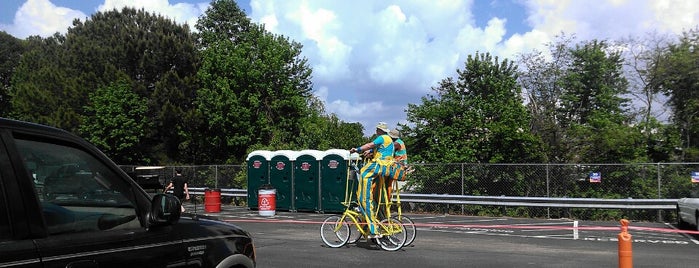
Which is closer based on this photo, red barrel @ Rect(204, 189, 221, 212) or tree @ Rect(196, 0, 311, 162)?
red barrel @ Rect(204, 189, 221, 212)

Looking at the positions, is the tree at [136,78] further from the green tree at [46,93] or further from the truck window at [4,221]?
the truck window at [4,221]

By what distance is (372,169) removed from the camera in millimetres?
10398

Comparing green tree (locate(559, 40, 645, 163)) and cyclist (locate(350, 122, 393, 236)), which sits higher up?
green tree (locate(559, 40, 645, 163))

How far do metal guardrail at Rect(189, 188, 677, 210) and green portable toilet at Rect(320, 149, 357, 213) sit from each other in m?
2.24

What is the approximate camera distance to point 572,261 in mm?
9578

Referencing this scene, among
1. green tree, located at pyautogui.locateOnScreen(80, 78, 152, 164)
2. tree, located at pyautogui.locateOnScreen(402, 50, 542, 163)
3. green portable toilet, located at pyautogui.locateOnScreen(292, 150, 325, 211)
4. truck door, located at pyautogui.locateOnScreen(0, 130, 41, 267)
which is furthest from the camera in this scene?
green tree, located at pyautogui.locateOnScreen(80, 78, 152, 164)

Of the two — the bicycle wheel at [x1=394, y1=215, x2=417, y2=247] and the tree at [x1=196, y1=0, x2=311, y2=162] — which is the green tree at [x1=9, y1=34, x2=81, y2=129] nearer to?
the tree at [x1=196, y1=0, x2=311, y2=162]

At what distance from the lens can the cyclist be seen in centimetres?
1040

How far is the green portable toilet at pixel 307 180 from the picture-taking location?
67.6 feet

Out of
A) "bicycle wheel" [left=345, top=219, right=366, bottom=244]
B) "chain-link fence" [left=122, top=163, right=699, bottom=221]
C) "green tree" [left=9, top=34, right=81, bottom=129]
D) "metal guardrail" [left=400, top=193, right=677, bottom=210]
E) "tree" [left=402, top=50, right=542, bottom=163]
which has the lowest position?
"bicycle wheel" [left=345, top=219, right=366, bottom=244]

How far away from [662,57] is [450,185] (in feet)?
39.7

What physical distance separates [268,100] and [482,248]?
31.5m

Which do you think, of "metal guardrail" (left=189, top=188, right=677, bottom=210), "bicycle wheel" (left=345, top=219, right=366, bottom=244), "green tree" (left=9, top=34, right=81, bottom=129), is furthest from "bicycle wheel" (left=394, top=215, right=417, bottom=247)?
"green tree" (left=9, top=34, right=81, bottom=129)

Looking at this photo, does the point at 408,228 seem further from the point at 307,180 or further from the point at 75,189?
the point at 307,180
